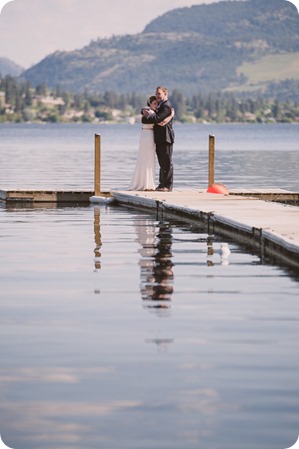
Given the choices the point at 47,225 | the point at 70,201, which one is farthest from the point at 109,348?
the point at 70,201

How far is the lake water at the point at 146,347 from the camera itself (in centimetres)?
859

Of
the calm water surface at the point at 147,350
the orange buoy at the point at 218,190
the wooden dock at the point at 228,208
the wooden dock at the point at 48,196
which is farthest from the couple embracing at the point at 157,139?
the calm water surface at the point at 147,350

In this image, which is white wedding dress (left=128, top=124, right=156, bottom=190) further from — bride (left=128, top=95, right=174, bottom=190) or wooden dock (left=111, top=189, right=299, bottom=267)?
wooden dock (left=111, top=189, right=299, bottom=267)

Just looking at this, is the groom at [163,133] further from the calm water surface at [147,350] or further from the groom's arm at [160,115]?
the calm water surface at [147,350]

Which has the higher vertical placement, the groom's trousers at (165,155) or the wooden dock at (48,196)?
the groom's trousers at (165,155)

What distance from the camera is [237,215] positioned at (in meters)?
22.4

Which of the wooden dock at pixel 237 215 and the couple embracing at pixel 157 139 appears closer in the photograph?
the wooden dock at pixel 237 215

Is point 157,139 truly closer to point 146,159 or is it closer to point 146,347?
point 146,159

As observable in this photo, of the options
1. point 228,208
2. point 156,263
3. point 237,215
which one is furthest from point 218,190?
point 156,263

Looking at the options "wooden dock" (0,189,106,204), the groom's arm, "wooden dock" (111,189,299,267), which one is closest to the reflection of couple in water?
"wooden dock" (111,189,299,267)

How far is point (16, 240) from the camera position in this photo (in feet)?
69.6

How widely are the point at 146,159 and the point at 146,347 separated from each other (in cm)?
1841

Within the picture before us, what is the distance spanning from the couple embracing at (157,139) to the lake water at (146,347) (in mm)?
8262

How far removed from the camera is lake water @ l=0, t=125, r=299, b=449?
8594 millimetres
